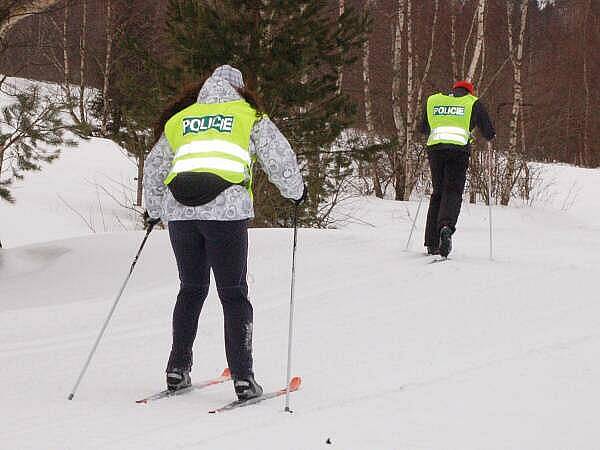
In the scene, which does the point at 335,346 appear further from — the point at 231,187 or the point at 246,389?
the point at 231,187

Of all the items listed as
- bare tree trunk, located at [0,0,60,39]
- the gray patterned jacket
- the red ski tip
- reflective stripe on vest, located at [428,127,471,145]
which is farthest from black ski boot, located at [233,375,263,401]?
bare tree trunk, located at [0,0,60,39]

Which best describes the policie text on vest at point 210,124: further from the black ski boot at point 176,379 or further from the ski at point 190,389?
the ski at point 190,389

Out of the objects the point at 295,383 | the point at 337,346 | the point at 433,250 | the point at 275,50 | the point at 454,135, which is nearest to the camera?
the point at 295,383

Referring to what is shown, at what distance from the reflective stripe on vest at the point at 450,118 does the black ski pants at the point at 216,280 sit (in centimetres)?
395

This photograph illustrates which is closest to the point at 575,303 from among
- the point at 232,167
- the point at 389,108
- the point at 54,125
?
the point at 232,167

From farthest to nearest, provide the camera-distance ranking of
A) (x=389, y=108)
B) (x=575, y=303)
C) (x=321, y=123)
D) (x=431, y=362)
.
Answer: (x=389, y=108) → (x=321, y=123) → (x=575, y=303) → (x=431, y=362)

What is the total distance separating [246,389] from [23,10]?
225 inches

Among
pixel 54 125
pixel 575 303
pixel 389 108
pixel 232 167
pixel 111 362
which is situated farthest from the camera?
pixel 389 108

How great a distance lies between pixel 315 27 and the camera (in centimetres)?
990

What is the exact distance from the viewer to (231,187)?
12.3 feet

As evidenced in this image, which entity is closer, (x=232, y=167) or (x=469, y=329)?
(x=232, y=167)

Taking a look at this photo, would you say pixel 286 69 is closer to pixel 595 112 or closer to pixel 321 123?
pixel 321 123

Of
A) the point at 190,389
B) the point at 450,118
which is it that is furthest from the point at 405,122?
the point at 190,389

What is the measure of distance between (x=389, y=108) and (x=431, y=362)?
17741 millimetres
